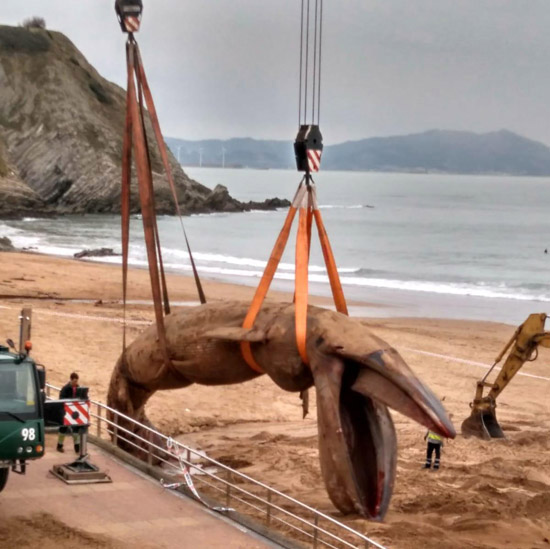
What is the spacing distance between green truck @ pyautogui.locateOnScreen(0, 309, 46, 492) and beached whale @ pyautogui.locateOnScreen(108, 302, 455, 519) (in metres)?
2.82

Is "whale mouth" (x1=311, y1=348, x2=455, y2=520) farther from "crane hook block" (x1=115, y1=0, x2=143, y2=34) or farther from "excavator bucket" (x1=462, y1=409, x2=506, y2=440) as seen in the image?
"excavator bucket" (x1=462, y1=409, x2=506, y2=440)

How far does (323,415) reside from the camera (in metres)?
14.4

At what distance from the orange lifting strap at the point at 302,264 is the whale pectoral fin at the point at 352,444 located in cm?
65

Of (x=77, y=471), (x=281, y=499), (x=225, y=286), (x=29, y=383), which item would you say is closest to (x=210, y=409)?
(x=281, y=499)

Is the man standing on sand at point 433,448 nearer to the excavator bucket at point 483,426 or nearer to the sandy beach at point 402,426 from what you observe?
the sandy beach at point 402,426

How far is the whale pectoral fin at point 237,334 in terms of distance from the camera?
51.0ft

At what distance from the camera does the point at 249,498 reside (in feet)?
57.2

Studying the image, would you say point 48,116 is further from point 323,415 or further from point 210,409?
point 323,415

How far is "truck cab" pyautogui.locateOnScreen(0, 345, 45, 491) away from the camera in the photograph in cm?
1368

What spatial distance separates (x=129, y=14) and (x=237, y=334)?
213 inches

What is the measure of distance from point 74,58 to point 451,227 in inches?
1888

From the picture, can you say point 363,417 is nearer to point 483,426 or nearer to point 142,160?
point 142,160

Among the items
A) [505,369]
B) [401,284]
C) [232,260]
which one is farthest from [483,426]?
[232,260]

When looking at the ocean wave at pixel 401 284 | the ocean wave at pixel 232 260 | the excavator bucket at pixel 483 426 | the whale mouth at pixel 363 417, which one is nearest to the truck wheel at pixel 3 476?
the whale mouth at pixel 363 417
